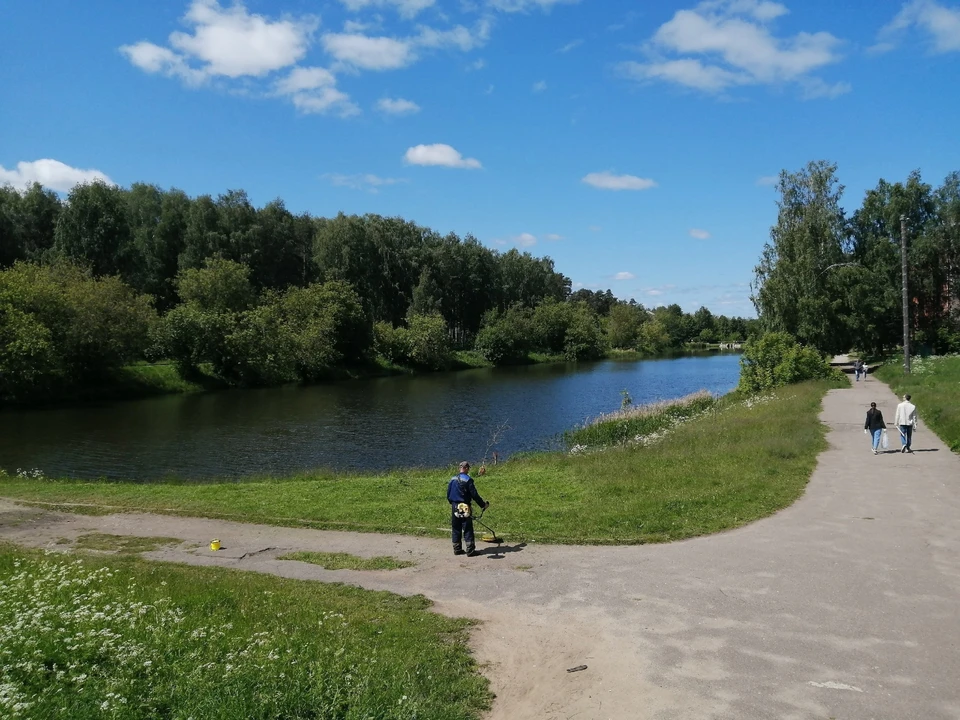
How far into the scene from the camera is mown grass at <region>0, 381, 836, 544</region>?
1459 cm

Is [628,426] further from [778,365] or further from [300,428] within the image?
[300,428]

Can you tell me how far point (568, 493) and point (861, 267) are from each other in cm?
5430

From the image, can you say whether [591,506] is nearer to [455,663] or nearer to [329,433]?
[455,663]

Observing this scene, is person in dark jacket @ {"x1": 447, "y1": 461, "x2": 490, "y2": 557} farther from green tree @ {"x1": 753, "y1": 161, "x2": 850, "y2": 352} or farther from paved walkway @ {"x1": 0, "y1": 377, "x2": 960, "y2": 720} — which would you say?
green tree @ {"x1": 753, "y1": 161, "x2": 850, "y2": 352}

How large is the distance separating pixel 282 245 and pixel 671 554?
96.1 metres

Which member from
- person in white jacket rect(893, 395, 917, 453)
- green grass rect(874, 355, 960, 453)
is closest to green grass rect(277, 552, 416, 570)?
person in white jacket rect(893, 395, 917, 453)

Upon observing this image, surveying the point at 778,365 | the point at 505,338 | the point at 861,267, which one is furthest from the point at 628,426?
the point at 505,338

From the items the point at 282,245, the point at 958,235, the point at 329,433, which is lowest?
the point at 329,433

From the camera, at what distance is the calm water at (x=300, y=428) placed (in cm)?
3069

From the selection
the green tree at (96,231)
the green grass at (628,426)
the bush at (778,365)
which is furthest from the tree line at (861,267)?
the green tree at (96,231)

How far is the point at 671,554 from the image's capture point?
12.0 m

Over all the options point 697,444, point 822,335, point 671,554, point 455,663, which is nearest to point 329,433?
point 697,444

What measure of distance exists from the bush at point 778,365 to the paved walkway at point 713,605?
29592 mm

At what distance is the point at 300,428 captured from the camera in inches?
1650
